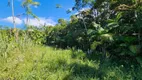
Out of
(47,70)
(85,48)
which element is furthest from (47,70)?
(85,48)

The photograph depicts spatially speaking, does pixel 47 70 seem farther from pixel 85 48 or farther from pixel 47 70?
Result: pixel 85 48

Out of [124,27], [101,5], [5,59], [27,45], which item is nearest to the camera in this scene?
[5,59]

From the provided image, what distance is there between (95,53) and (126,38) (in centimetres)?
210

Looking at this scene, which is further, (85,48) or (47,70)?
(85,48)

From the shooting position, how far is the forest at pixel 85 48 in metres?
6.72

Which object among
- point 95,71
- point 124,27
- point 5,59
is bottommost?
point 95,71

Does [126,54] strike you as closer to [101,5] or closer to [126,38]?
[126,38]

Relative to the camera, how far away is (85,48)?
1318 centimetres

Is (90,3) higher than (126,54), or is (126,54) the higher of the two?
(90,3)

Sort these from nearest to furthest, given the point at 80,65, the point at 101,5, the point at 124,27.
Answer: the point at 80,65
the point at 124,27
the point at 101,5

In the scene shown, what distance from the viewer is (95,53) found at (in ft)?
35.9

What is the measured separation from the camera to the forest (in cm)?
672

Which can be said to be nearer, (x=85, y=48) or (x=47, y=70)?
(x=47, y=70)

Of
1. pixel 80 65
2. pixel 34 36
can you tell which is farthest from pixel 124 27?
pixel 34 36
